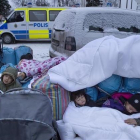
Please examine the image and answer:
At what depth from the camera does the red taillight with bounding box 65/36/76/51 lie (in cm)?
429

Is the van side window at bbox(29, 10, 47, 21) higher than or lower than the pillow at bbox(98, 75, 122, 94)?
higher

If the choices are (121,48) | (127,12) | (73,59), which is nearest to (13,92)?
(73,59)

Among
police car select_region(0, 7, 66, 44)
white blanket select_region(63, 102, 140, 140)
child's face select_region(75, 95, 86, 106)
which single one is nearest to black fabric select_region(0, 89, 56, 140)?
white blanket select_region(63, 102, 140, 140)

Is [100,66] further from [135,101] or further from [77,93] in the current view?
[135,101]

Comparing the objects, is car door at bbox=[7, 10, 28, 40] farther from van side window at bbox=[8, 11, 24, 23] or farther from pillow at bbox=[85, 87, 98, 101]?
pillow at bbox=[85, 87, 98, 101]

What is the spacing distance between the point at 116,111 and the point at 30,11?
953 cm

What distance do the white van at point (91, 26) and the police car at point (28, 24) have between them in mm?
6384

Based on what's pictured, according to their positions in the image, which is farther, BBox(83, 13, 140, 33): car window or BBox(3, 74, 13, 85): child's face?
BBox(83, 13, 140, 33): car window

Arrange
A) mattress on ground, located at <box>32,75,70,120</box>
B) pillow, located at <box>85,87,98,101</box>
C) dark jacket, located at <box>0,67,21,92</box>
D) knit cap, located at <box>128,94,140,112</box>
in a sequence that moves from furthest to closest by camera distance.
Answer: dark jacket, located at <box>0,67,21,92</box>, pillow, located at <box>85,87,98,101</box>, mattress on ground, located at <box>32,75,70,120</box>, knit cap, located at <box>128,94,140,112</box>

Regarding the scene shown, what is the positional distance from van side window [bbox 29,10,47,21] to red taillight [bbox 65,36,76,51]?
6929 millimetres

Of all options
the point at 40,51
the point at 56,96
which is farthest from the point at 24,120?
the point at 40,51

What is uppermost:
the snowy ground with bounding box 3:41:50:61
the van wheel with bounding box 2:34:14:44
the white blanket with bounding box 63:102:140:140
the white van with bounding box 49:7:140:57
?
the white van with bounding box 49:7:140:57

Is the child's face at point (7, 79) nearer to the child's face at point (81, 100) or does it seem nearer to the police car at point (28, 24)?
the child's face at point (81, 100)

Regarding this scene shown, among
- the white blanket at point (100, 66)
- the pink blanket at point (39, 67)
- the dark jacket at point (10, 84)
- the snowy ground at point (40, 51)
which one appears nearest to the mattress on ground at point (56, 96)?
the white blanket at point (100, 66)
